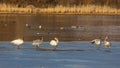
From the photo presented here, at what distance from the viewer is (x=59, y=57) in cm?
1839

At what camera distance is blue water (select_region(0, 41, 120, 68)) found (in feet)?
54.2

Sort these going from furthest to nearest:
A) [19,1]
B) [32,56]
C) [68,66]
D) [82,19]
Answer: [19,1] → [82,19] → [32,56] → [68,66]

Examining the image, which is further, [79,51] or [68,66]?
[79,51]

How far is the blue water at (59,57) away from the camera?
1652cm

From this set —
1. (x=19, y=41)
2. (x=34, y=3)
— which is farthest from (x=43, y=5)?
(x=19, y=41)

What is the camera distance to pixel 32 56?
1850cm

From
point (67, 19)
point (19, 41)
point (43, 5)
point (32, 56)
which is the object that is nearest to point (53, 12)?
point (67, 19)

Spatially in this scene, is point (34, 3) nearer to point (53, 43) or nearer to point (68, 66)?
point (53, 43)

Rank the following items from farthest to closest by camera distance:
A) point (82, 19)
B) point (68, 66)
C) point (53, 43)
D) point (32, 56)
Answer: point (82, 19) < point (53, 43) < point (32, 56) < point (68, 66)

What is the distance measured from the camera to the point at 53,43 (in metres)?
21.3

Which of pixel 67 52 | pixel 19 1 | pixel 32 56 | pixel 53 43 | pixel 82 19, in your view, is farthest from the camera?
pixel 19 1

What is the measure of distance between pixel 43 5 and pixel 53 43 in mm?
34918

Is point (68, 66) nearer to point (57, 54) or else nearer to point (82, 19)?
point (57, 54)

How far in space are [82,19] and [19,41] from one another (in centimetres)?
2230
